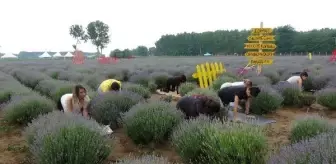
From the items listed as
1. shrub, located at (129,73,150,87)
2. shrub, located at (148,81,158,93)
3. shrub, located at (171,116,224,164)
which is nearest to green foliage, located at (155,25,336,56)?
shrub, located at (129,73,150,87)

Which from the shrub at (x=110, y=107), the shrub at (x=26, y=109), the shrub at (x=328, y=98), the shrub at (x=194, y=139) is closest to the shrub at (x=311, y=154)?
the shrub at (x=194, y=139)

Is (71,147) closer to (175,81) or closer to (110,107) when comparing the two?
(110,107)

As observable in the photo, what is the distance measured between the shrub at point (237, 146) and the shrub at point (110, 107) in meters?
2.77

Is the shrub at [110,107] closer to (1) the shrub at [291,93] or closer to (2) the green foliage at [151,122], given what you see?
(2) the green foliage at [151,122]

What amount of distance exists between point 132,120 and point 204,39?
68449mm

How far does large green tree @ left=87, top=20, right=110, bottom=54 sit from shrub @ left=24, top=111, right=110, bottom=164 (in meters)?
60.9

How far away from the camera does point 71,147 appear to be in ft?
12.4

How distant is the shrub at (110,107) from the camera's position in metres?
→ 6.00

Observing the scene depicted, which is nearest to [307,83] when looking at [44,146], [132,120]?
[132,120]

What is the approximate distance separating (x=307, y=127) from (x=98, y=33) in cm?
6158

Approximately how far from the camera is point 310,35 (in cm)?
5500

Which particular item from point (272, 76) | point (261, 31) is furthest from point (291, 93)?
point (272, 76)

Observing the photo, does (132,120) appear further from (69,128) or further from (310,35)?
(310,35)

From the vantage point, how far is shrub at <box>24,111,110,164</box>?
374 centimetres
